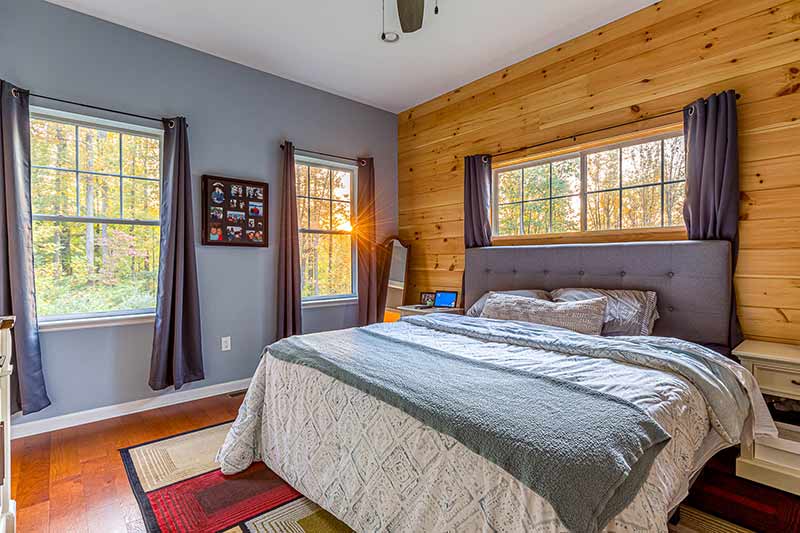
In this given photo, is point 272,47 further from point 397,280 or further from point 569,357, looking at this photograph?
point 569,357

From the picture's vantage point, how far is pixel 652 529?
1.02 m

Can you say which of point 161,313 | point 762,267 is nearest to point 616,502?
point 762,267

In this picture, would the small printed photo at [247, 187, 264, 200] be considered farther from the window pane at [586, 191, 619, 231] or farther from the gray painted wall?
the window pane at [586, 191, 619, 231]

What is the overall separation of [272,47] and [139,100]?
1065 mm

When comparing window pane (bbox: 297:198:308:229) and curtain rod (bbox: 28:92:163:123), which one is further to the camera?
window pane (bbox: 297:198:308:229)

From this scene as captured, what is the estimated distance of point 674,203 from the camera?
2691mm

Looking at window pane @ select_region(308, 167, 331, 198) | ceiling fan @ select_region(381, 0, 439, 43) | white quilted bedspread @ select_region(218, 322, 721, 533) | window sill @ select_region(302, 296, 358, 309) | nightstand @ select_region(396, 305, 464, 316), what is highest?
ceiling fan @ select_region(381, 0, 439, 43)

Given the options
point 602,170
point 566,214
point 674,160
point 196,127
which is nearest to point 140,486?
point 196,127

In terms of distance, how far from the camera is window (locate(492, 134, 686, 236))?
2721mm

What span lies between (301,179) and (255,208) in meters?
0.62

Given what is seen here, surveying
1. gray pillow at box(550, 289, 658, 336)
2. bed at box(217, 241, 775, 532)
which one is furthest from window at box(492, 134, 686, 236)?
gray pillow at box(550, 289, 658, 336)

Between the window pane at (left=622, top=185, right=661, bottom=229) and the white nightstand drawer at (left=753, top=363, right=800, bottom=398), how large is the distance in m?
1.08

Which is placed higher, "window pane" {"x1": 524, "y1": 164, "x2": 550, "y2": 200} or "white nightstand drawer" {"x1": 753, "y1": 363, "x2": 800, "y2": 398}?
"window pane" {"x1": 524, "y1": 164, "x2": 550, "y2": 200}

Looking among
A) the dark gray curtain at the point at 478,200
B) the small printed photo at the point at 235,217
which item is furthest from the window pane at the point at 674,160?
the small printed photo at the point at 235,217
